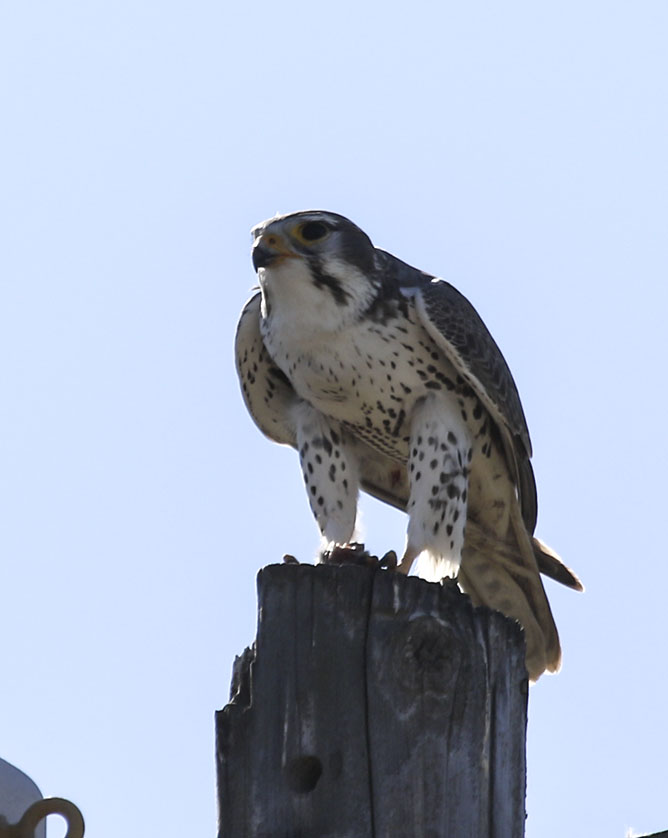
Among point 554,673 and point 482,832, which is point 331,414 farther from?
point 482,832

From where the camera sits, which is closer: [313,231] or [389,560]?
[389,560]

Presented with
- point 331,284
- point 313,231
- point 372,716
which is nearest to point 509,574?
point 331,284

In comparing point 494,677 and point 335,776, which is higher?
point 494,677

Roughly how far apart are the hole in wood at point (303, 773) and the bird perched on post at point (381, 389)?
9.43ft

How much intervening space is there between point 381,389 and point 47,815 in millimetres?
3085

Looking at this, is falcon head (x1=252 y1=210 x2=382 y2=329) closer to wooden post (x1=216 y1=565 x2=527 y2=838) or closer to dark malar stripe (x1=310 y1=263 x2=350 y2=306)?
dark malar stripe (x1=310 y1=263 x2=350 y2=306)

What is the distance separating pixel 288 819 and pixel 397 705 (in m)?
0.31

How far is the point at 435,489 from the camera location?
239 inches

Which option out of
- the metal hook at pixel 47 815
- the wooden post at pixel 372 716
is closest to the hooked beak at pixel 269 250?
the wooden post at pixel 372 716

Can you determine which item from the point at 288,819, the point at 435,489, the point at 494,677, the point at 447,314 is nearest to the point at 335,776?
the point at 288,819

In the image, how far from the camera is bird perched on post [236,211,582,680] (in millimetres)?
6090

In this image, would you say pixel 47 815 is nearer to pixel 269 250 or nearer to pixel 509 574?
pixel 269 250

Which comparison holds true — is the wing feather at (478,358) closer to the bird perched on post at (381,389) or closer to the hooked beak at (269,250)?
the bird perched on post at (381,389)

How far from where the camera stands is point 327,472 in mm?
6418
